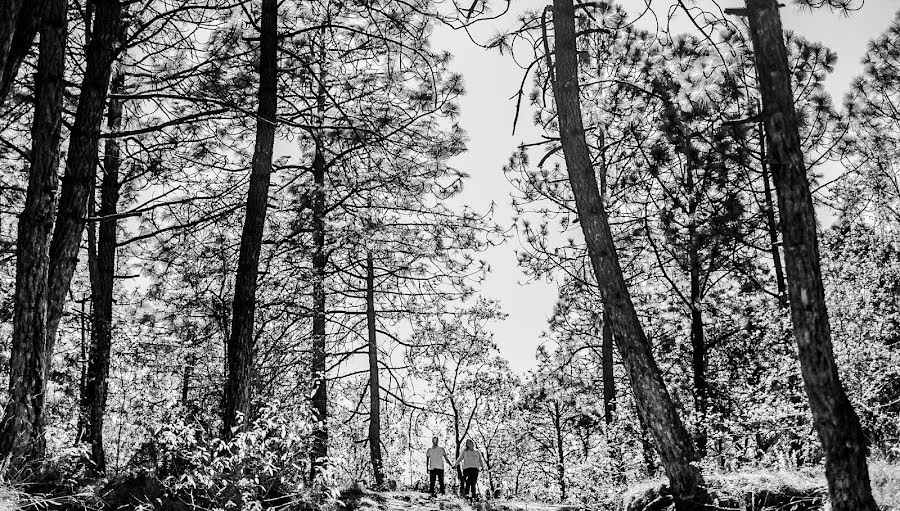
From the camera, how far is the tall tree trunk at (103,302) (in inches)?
385

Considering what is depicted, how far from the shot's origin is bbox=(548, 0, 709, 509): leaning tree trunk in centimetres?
648

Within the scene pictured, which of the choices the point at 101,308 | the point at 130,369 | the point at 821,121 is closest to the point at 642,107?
the point at 821,121

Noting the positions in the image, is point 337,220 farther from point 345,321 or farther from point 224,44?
point 224,44

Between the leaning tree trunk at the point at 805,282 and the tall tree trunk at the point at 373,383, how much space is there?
958 cm

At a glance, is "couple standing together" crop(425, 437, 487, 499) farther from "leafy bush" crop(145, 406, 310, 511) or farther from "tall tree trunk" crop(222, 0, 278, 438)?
"leafy bush" crop(145, 406, 310, 511)

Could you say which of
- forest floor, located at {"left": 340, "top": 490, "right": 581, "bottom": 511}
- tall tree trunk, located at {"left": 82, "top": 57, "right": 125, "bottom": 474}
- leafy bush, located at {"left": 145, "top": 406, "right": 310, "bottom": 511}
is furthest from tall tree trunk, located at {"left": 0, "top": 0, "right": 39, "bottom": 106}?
forest floor, located at {"left": 340, "top": 490, "right": 581, "bottom": 511}

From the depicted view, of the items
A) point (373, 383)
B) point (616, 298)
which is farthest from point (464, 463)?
point (616, 298)

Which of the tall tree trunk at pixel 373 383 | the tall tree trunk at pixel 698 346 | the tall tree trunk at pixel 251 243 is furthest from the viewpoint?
the tall tree trunk at pixel 373 383

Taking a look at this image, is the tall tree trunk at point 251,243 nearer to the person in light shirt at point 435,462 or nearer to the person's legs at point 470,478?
the person in light shirt at point 435,462

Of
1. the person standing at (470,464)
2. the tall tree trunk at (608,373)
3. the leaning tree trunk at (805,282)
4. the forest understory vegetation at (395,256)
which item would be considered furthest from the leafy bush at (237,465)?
the tall tree trunk at (608,373)

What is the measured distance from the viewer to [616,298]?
7.06 m

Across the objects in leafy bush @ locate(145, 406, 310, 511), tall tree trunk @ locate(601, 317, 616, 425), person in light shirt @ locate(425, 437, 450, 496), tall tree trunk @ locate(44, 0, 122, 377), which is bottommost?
person in light shirt @ locate(425, 437, 450, 496)

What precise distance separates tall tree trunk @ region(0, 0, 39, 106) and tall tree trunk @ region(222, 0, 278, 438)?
2193 mm

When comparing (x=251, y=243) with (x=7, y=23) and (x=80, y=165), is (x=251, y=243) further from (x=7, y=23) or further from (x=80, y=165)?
(x=7, y=23)
